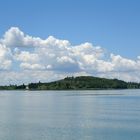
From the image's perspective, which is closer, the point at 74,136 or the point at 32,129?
the point at 74,136

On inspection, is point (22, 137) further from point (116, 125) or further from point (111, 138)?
point (116, 125)

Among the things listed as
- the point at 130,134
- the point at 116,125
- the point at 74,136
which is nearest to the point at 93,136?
the point at 74,136

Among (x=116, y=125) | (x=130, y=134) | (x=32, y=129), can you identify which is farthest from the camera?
(x=116, y=125)

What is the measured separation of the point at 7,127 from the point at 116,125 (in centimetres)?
1307

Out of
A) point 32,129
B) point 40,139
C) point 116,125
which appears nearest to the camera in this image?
point 40,139

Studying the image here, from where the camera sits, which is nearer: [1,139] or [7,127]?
[1,139]

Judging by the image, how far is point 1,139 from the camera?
37.2 m

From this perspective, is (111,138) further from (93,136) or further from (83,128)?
(83,128)

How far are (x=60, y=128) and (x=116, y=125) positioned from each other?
25.0 ft

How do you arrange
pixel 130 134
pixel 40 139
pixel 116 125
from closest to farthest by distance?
pixel 40 139 → pixel 130 134 → pixel 116 125

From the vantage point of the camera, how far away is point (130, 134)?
4066 centimetres

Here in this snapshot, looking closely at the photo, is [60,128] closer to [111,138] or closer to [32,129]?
[32,129]

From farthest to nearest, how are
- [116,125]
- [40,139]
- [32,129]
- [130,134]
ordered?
1. [116,125]
2. [32,129]
3. [130,134]
4. [40,139]

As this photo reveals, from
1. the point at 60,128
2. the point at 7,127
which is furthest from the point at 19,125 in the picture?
the point at 60,128
